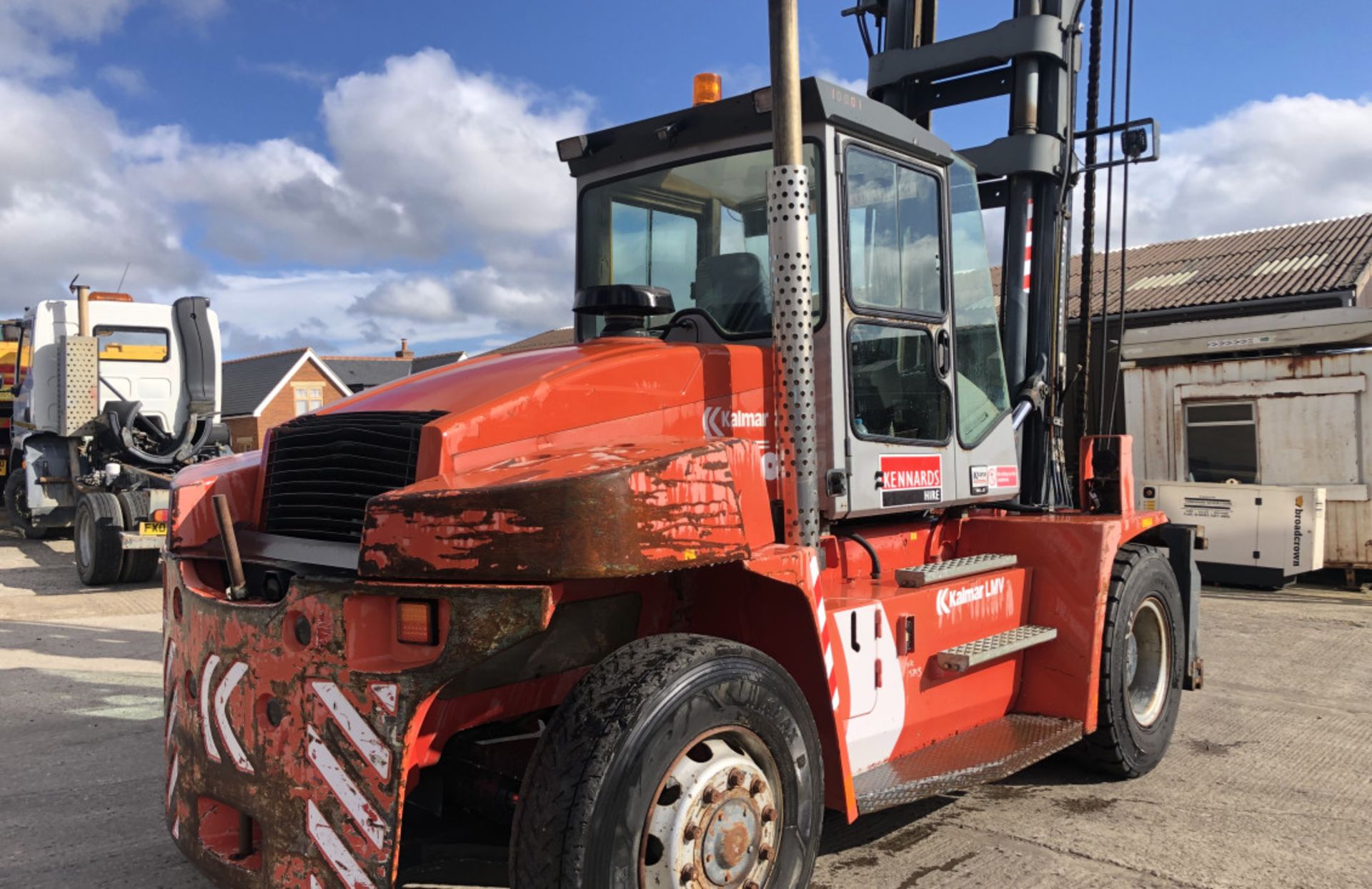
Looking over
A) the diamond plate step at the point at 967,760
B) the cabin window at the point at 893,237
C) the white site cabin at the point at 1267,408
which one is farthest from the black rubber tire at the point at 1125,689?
the white site cabin at the point at 1267,408

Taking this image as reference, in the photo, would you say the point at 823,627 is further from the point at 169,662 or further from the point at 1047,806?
the point at 169,662

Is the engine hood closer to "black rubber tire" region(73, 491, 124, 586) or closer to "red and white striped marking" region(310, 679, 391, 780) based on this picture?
"red and white striped marking" region(310, 679, 391, 780)

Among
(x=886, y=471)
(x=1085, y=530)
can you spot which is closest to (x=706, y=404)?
(x=886, y=471)

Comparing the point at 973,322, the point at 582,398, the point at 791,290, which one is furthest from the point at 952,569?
the point at 582,398

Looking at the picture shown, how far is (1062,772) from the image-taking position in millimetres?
5258

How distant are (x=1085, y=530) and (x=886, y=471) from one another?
1330 millimetres

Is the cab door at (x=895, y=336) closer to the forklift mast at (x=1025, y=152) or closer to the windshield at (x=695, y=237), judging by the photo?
the windshield at (x=695, y=237)

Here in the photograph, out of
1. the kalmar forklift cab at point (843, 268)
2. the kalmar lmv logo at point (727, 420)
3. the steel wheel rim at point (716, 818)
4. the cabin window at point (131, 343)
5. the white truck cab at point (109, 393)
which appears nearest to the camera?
the steel wheel rim at point (716, 818)

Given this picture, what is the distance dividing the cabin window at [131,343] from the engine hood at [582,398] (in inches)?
480

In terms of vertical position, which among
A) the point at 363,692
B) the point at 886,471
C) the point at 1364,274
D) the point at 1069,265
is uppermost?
the point at 1364,274

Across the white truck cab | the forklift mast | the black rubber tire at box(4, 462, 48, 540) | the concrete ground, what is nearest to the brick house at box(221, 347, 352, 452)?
the black rubber tire at box(4, 462, 48, 540)

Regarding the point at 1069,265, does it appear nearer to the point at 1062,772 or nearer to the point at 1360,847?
the point at 1062,772

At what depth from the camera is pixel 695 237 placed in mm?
4328

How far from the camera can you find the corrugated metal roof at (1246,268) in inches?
640
